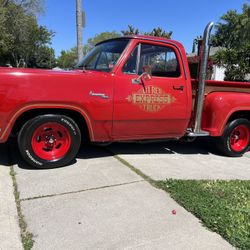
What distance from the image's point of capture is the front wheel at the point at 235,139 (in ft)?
20.2

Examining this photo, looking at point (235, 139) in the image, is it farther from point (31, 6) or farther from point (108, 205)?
point (31, 6)

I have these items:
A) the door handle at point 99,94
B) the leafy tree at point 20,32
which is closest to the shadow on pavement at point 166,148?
the door handle at point 99,94

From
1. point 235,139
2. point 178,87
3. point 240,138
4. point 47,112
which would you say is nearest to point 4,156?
point 47,112

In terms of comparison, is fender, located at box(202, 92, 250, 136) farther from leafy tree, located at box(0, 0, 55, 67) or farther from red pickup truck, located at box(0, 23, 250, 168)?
leafy tree, located at box(0, 0, 55, 67)

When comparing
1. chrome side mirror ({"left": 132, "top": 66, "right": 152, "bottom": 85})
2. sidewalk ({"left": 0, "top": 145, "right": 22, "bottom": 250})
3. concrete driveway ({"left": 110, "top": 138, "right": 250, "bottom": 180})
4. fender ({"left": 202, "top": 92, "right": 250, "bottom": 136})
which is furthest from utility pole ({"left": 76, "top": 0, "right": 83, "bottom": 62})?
sidewalk ({"left": 0, "top": 145, "right": 22, "bottom": 250})

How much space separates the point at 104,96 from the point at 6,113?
1396 millimetres

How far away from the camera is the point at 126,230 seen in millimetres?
3287

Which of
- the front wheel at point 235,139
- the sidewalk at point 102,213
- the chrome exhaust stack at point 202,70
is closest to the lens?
the sidewalk at point 102,213

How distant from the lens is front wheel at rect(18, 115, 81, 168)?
4.59m

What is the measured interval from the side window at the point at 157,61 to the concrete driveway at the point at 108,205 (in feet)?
4.92

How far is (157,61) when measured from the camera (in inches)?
213

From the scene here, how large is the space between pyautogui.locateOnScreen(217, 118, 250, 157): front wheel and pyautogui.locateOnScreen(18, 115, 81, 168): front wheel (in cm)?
286

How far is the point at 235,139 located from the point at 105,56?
10.1 feet

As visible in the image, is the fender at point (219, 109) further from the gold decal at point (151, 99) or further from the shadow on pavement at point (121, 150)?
the gold decal at point (151, 99)
